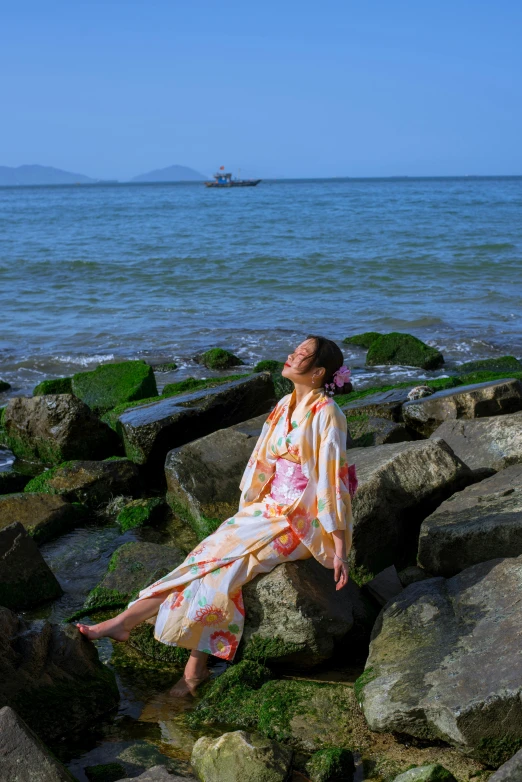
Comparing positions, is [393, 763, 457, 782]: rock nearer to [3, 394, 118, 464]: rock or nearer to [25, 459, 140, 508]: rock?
[25, 459, 140, 508]: rock

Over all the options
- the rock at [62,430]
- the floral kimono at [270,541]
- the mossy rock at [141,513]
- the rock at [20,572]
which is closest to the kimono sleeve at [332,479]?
the floral kimono at [270,541]

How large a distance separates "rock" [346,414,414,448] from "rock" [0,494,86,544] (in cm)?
245

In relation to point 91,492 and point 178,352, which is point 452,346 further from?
point 91,492

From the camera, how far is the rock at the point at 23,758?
341 cm

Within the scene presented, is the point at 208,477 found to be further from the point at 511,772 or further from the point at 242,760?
the point at 511,772

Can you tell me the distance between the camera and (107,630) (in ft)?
15.7

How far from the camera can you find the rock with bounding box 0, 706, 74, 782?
3.41m

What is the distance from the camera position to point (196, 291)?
22.2 metres

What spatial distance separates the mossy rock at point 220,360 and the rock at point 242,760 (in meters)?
10.3

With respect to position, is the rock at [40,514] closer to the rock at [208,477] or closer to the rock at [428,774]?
the rock at [208,477]

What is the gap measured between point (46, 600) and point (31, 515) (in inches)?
47.1

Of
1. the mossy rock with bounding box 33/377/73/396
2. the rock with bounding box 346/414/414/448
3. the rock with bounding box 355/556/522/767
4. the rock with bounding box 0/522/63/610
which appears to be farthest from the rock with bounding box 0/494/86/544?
the mossy rock with bounding box 33/377/73/396

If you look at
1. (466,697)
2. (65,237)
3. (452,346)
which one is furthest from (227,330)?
(65,237)

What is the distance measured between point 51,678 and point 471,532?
247cm
